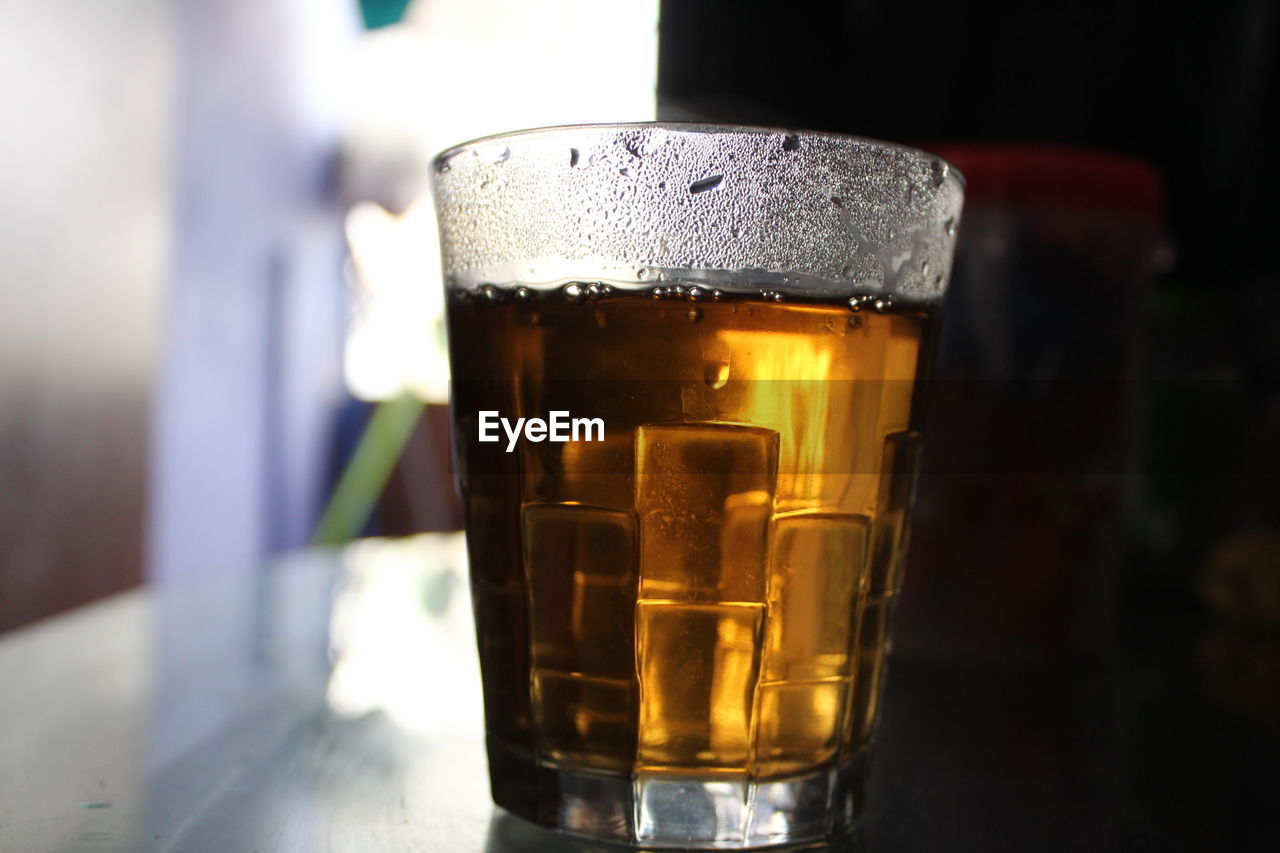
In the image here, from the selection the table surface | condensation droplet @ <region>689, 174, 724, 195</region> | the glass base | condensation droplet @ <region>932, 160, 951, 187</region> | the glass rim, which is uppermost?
the glass rim

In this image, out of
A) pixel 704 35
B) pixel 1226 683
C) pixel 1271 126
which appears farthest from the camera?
pixel 704 35

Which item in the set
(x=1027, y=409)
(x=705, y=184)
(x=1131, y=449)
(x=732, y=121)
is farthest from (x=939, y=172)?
(x=732, y=121)

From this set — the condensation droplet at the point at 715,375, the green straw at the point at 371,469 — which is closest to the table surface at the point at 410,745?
the condensation droplet at the point at 715,375

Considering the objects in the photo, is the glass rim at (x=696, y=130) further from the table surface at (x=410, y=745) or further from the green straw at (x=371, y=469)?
the green straw at (x=371, y=469)

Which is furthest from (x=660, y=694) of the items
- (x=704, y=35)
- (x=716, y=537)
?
(x=704, y=35)

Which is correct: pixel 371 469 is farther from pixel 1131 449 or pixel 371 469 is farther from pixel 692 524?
pixel 692 524

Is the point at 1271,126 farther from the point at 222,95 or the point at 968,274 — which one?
the point at 222,95

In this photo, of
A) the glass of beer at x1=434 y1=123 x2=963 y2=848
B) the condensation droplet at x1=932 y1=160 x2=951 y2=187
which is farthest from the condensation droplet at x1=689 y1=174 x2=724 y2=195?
the condensation droplet at x1=932 y1=160 x2=951 y2=187

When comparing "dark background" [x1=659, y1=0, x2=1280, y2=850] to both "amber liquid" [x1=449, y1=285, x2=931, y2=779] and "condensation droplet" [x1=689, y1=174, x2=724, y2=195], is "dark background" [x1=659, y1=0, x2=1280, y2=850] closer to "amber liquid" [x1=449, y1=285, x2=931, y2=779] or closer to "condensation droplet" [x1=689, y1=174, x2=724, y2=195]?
"amber liquid" [x1=449, y1=285, x2=931, y2=779]
